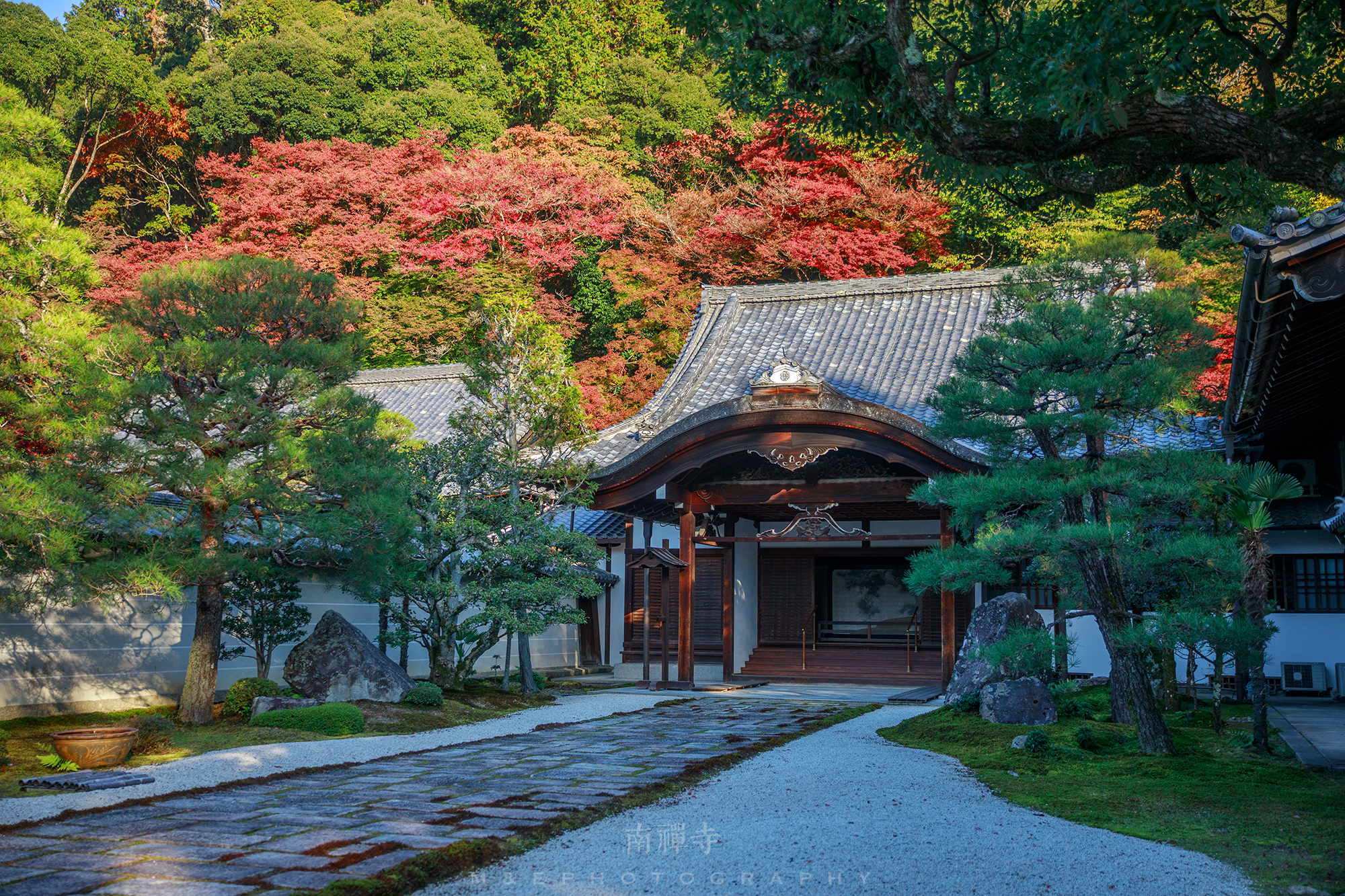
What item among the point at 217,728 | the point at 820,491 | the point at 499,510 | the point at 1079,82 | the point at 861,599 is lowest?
the point at 217,728

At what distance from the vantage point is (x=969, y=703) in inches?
449

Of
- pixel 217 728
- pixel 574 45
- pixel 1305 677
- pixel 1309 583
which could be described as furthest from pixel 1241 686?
pixel 574 45

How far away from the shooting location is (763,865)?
5.03m

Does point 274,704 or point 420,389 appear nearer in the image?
point 274,704

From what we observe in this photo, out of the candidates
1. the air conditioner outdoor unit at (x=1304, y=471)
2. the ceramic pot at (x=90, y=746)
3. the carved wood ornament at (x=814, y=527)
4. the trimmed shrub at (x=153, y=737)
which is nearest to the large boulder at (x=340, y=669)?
the trimmed shrub at (x=153, y=737)

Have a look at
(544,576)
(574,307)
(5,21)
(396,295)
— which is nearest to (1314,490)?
(544,576)

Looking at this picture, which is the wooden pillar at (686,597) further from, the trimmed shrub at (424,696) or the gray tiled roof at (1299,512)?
the gray tiled roof at (1299,512)

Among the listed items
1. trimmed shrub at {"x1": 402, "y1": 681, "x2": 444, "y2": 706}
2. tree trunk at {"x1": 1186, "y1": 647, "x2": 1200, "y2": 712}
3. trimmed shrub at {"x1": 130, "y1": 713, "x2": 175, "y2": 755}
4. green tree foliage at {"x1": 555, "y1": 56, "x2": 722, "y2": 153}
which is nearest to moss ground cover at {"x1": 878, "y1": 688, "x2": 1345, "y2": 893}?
Result: tree trunk at {"x1": 1186, "y1": 647, "x2": 1200, "y2": 712}

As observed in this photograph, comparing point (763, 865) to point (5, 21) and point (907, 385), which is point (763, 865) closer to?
point (907, 385)

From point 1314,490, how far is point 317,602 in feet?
45.4

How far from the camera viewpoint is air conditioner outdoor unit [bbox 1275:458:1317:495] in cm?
1325

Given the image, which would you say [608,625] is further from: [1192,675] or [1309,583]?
[1309,583]

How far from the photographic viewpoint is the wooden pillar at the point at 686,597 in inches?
595

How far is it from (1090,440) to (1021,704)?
10.3 ft
